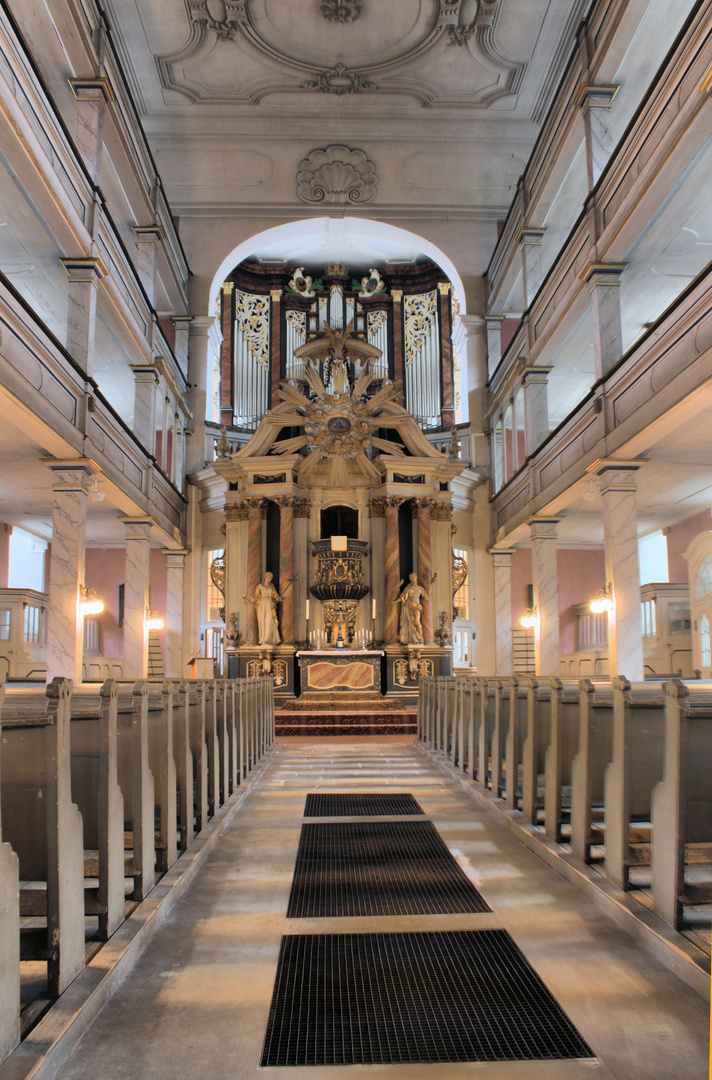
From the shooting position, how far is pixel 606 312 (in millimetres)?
10438

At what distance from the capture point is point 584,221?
1100cm

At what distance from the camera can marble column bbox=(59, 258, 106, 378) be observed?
1028 cm

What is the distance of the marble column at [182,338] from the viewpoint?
57.7 ft

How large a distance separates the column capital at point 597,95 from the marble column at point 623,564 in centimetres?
516

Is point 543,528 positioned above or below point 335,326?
below

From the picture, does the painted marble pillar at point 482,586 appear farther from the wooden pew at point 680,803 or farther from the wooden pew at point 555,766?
the wooden pew at point 680,803

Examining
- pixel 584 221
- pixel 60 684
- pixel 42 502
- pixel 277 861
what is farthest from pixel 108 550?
pixel 60 684

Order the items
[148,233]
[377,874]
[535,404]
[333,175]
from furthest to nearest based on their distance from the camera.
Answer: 1. [333,175]
2. [148,233]
3. [535,404]
4. [377,874]

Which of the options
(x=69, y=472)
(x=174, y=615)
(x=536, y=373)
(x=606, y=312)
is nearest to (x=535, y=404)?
(x=536, y=373)

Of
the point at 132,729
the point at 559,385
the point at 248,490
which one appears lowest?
the point at 132,729

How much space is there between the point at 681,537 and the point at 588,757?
1330 cm

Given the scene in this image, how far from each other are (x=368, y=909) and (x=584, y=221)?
1011 centimetres

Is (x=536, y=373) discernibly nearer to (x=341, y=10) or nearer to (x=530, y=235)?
(x=530, y=235)

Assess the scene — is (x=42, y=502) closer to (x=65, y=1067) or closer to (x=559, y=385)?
(x=559, y=385)
